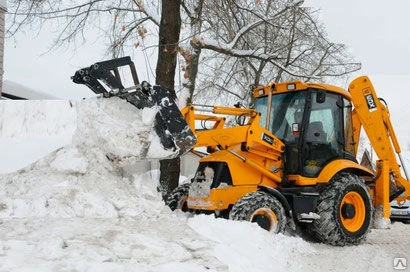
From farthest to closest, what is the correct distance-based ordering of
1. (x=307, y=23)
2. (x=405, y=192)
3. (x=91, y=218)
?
(x=307, y=23) < (x=405, y=192) < (x=91, y=218)

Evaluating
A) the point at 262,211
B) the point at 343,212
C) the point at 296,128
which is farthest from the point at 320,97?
the point at 262,211

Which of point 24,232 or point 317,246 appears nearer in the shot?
point 24,232

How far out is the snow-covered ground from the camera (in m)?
4.04

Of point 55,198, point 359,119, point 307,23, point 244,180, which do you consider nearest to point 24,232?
point 55,198

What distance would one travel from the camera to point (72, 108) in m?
15.2

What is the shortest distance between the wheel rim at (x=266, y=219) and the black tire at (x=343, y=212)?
87cm

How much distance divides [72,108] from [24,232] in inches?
443

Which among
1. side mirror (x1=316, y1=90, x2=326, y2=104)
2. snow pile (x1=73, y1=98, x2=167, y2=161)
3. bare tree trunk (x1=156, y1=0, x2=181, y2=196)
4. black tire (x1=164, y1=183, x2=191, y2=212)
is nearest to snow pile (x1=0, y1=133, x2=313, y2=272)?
snow pile (x1=73, y1=98, x2=167, y2=161)

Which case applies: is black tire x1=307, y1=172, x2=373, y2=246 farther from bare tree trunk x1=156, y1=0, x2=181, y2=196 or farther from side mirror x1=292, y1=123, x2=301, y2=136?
bare tree trunk x1=156, y1=0, x2=181, y2=196

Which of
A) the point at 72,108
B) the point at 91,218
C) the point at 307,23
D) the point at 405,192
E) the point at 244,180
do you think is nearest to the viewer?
the point at 91,218

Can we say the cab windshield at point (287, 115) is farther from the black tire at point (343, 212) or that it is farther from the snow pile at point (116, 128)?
the snow pile at point (116, 128)

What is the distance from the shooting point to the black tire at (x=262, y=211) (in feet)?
19.9

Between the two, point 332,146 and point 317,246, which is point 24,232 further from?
point 332,146

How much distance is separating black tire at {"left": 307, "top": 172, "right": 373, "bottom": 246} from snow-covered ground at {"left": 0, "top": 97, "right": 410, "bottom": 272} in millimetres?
242
